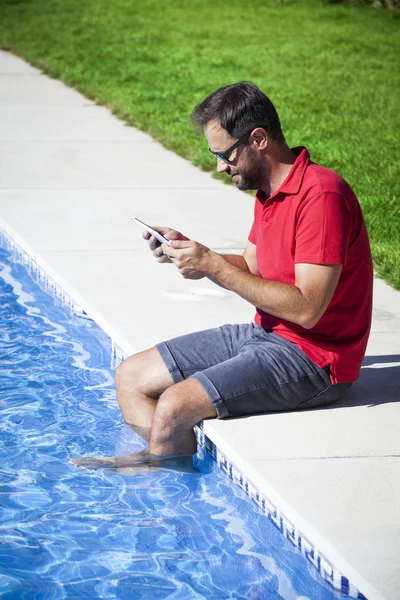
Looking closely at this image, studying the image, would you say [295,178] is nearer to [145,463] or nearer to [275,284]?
[275,284]

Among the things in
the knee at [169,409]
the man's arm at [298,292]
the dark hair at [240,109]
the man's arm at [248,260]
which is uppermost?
the dark hair at [240,109]

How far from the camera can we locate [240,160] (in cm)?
401

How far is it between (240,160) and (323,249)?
491mm

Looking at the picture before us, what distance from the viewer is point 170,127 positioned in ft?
35.3

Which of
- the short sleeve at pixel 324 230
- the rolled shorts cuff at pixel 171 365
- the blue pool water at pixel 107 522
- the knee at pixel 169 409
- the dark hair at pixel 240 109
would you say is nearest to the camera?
the blue pool water at pixel 107 522

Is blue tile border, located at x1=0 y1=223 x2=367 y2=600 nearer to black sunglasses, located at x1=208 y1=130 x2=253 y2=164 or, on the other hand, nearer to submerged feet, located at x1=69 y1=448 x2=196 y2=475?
submerged feet, located at x1=69 y1=448 x2=196 y2=475

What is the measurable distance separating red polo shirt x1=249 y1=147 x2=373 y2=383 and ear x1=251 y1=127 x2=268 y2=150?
Result: 138 mm

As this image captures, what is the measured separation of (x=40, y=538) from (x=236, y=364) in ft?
3.10

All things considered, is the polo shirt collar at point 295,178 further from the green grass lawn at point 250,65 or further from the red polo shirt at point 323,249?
the green grass lawn at point 250,65

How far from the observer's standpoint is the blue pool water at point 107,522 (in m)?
3.55

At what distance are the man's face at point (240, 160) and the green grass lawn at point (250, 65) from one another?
2438mm

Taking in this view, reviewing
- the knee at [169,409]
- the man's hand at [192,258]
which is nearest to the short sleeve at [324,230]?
the man's hand at [192,258]

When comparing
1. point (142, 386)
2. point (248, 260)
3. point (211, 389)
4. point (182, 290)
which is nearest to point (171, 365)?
point (142, 386)

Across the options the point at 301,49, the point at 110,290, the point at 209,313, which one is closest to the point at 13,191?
the point at 110,290
